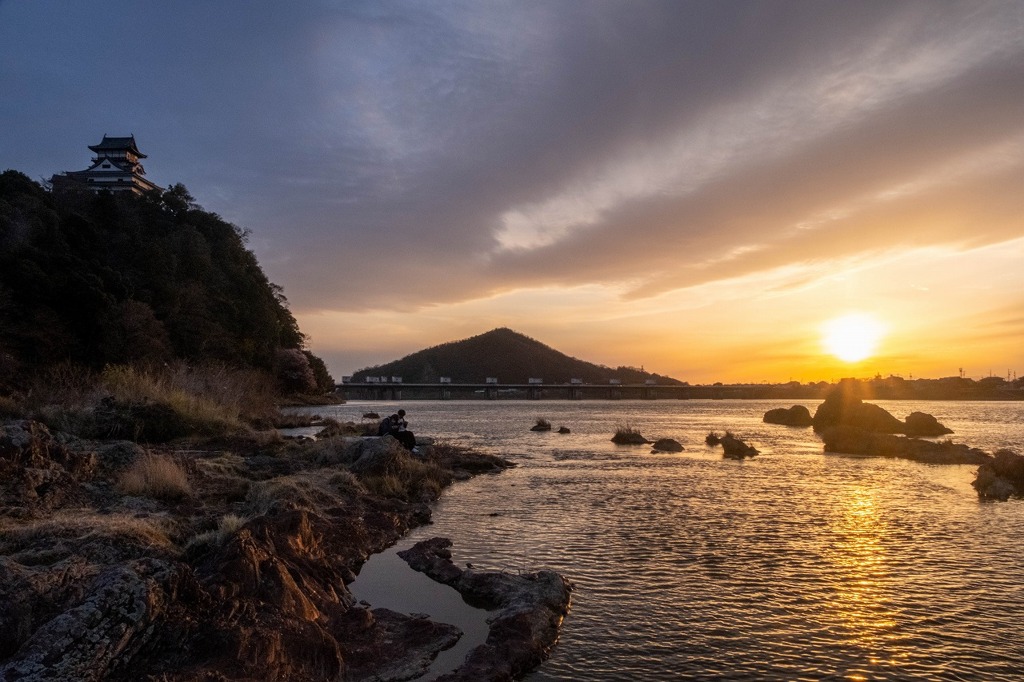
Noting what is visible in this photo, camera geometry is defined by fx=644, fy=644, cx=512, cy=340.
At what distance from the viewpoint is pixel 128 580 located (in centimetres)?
698

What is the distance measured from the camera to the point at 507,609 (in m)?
10.4

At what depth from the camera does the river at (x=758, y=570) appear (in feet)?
29.5

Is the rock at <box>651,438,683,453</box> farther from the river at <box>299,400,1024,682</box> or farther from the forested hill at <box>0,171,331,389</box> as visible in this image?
the forested hill at <box>0,171,331,389</box>

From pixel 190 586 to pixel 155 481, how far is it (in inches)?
348

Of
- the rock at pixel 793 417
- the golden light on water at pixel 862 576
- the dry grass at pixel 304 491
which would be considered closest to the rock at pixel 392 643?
the dry grass at pixel 304 491

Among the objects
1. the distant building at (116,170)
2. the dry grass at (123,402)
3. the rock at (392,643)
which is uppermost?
the distant building at (116,170)

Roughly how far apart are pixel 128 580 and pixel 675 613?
8.01 m

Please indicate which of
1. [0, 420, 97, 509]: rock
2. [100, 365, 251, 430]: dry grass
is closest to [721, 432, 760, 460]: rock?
[100, 365, 251, 430]: dry grass

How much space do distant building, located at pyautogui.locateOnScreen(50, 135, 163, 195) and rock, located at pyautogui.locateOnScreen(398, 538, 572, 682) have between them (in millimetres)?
119037

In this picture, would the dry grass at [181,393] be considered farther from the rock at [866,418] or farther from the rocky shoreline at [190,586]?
the rock at [866,418]

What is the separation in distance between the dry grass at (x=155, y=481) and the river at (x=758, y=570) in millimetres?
5406

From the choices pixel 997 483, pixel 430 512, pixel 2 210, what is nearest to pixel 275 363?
pixel 2 210

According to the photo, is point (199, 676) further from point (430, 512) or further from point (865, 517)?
point (865, 517)

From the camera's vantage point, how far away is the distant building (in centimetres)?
11375
